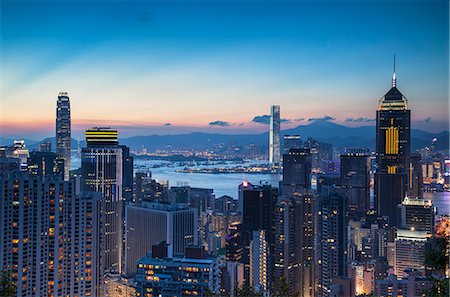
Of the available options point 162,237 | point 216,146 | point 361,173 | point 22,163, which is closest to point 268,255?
point 162,237

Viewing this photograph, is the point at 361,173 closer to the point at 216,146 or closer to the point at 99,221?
the point at 216,146

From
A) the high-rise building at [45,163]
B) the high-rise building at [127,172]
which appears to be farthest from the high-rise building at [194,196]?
the high-rise building at [45,163]

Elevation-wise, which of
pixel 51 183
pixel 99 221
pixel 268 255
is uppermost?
pixel 51 183

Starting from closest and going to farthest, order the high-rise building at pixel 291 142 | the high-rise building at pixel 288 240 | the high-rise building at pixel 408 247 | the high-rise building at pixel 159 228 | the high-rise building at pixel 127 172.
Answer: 1. the high-rise building at pixel 408 247
2. the high-rise building at pixel 288 240
3. the high-rise building at pixel 159 228
4. the high-rise building at pixel 291 142
5. the high-rise building at pixel 127 172

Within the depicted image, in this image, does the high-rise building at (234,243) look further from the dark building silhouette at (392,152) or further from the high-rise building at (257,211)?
the dark building silhouette at (392,152)

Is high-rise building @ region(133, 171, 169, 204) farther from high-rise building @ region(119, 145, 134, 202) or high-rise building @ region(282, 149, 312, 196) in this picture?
high-rise building @ region(282, 149, 312, 196)

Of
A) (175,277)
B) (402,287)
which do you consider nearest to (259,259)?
(402,287)

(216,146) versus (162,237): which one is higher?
(216,146)

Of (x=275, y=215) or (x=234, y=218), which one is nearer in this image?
(x=275, y=215)
